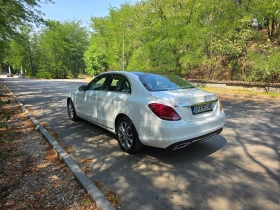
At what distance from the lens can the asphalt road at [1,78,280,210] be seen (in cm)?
271

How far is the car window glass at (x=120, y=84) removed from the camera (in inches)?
170

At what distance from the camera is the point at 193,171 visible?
11.3 feet

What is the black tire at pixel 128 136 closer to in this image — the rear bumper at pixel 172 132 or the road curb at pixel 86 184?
the rear bumper at pixel 172 132

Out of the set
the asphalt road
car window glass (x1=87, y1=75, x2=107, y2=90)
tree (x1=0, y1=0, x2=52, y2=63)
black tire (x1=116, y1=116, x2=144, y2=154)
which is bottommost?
the asphalt road

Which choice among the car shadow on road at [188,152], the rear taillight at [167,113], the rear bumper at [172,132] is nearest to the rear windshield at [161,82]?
the rear taillight at [167,113]

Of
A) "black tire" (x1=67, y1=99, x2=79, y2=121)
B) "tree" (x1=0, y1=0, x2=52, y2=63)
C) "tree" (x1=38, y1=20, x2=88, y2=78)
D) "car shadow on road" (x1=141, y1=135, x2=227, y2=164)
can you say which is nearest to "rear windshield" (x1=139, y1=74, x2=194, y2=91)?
"car shadow on road" (x1=141, y1=135, x2=227, y2=164)

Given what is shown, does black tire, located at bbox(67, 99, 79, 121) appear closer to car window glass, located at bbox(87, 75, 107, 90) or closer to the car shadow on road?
car window glass, located at bbox(87, 75, 107, 90)

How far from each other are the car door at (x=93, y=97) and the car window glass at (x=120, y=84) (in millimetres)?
433

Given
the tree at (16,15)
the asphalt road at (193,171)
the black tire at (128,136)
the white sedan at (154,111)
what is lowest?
the asphalt road at (193,171)

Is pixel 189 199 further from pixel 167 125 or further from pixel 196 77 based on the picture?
pixel 196 77

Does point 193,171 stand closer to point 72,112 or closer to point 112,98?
point 112,98

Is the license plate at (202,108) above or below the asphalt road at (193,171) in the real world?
above

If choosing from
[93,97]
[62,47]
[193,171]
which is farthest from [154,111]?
[62,47]

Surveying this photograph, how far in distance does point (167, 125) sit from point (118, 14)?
3101 centimetres
